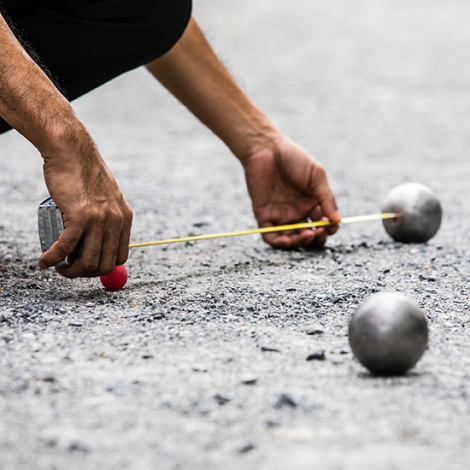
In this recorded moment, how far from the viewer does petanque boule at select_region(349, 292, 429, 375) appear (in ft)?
4.52

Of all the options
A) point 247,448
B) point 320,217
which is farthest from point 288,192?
point 247,448

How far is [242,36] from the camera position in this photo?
8.27 m

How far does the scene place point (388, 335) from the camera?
4.51 ft

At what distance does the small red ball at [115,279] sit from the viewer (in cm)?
192

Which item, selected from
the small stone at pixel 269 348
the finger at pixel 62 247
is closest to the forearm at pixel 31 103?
the finger at pixel 62 247

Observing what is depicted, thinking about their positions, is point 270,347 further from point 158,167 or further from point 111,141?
point 111,141

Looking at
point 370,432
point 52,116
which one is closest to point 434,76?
point 52,116

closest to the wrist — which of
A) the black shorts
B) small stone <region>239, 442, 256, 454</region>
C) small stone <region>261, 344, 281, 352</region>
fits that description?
the black shorts

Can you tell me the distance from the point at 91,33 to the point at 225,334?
3.30ft

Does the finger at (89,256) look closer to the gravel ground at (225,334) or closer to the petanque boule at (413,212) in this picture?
the gravel ground at (225,334)

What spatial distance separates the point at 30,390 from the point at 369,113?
4.07 meters

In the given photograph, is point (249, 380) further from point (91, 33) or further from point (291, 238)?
point (91, 33)

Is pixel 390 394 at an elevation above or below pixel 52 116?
below

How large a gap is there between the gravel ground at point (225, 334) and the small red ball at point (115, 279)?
34mm
